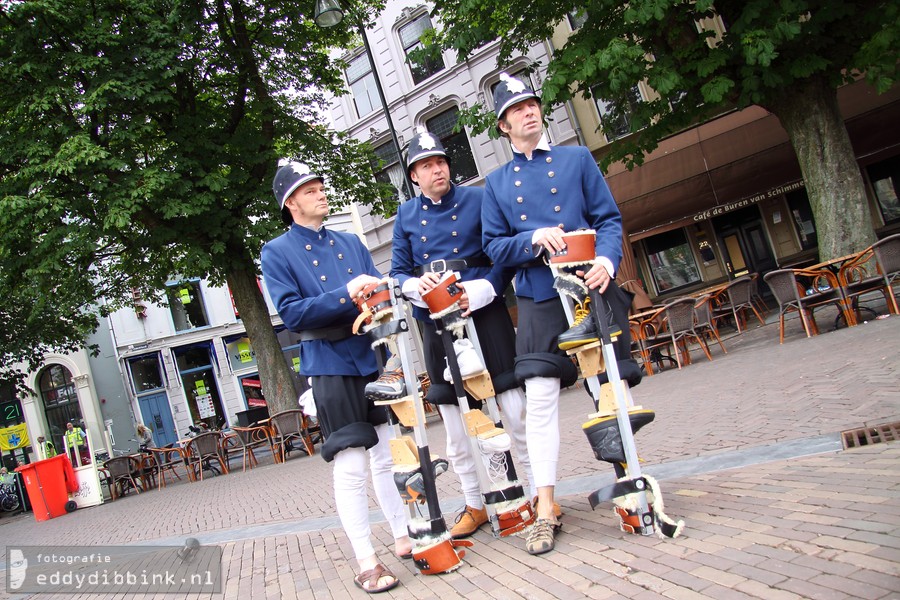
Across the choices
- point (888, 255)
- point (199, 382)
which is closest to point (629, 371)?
point (888, 255)

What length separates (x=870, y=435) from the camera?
4090 millimetres

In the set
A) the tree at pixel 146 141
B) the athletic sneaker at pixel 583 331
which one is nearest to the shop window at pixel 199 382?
the tree at pixel 146 141

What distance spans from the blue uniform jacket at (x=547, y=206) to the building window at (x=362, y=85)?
75.2 ft

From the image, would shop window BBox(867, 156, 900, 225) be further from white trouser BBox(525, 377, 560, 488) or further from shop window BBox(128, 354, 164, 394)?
shop window BBox(128, 354, 164, 394)

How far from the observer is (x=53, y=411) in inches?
1267

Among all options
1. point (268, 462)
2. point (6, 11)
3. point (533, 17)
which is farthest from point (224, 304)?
point (533, 17)

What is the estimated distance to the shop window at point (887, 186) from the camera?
668 inches

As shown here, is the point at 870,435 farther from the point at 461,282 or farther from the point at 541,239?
the point at 461,282

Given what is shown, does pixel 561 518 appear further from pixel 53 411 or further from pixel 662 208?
pixel 53 411

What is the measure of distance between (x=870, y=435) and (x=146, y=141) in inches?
531

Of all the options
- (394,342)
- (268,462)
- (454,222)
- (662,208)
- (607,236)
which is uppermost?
(662,208)

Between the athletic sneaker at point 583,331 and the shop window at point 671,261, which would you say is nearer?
the athletic sneaker at point 583,331

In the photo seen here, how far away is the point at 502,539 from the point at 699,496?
108 cm

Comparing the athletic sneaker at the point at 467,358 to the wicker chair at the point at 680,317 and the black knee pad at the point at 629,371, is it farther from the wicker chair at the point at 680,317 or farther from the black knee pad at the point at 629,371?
the wicker chair at the point at 680,317
